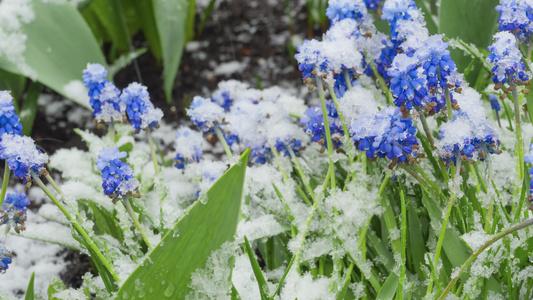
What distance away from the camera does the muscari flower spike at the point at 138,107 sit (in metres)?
1.09

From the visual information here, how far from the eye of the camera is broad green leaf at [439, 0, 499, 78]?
1.41 metres

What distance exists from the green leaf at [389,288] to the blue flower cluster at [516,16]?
474 mm

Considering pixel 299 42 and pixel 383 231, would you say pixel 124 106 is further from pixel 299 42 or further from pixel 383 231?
pixel 299 42

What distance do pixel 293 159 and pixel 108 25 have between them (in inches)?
47.4

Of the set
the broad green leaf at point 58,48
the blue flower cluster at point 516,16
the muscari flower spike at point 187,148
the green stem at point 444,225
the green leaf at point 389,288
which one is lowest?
the green leaf at point 389,288

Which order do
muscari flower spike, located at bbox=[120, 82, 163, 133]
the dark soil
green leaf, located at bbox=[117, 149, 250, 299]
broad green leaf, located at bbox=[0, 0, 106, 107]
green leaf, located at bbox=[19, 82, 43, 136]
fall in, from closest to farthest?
Result: green leaf, located at bbox=[117, 149, 250, 299] < muscari flower spike, located at bbox=[120, 82, 163, 133] < broad green leaf, located at bbox=[0, 0, 106, 107] < green leaf, located at bbox=[19, 82, 43, 136] < the dark soil

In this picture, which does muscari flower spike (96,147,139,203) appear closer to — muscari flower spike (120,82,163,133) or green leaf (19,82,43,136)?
muscari flower spike (120,82,163,133)

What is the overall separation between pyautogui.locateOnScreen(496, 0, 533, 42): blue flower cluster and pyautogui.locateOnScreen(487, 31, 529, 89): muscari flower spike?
0.09 m

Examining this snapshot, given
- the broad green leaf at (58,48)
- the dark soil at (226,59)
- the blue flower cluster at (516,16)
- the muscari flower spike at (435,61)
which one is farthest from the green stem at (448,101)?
the dark soil at (226,59)

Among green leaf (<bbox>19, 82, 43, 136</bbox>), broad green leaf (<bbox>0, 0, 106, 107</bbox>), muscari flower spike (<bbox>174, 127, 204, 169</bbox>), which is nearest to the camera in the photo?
muscari flower spike (<bbox>174, 127, 204, 169</bbox>)

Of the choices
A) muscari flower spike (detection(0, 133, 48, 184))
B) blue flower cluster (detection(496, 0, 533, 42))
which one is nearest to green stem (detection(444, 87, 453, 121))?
blue flower cluster (detection(496, 0, 533, 42))

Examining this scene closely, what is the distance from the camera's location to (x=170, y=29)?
1.86 meters

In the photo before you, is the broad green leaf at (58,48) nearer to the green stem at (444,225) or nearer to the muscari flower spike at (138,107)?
the muscari flower spike at (138,107)

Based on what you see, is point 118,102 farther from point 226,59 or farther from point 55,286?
point 226,59
